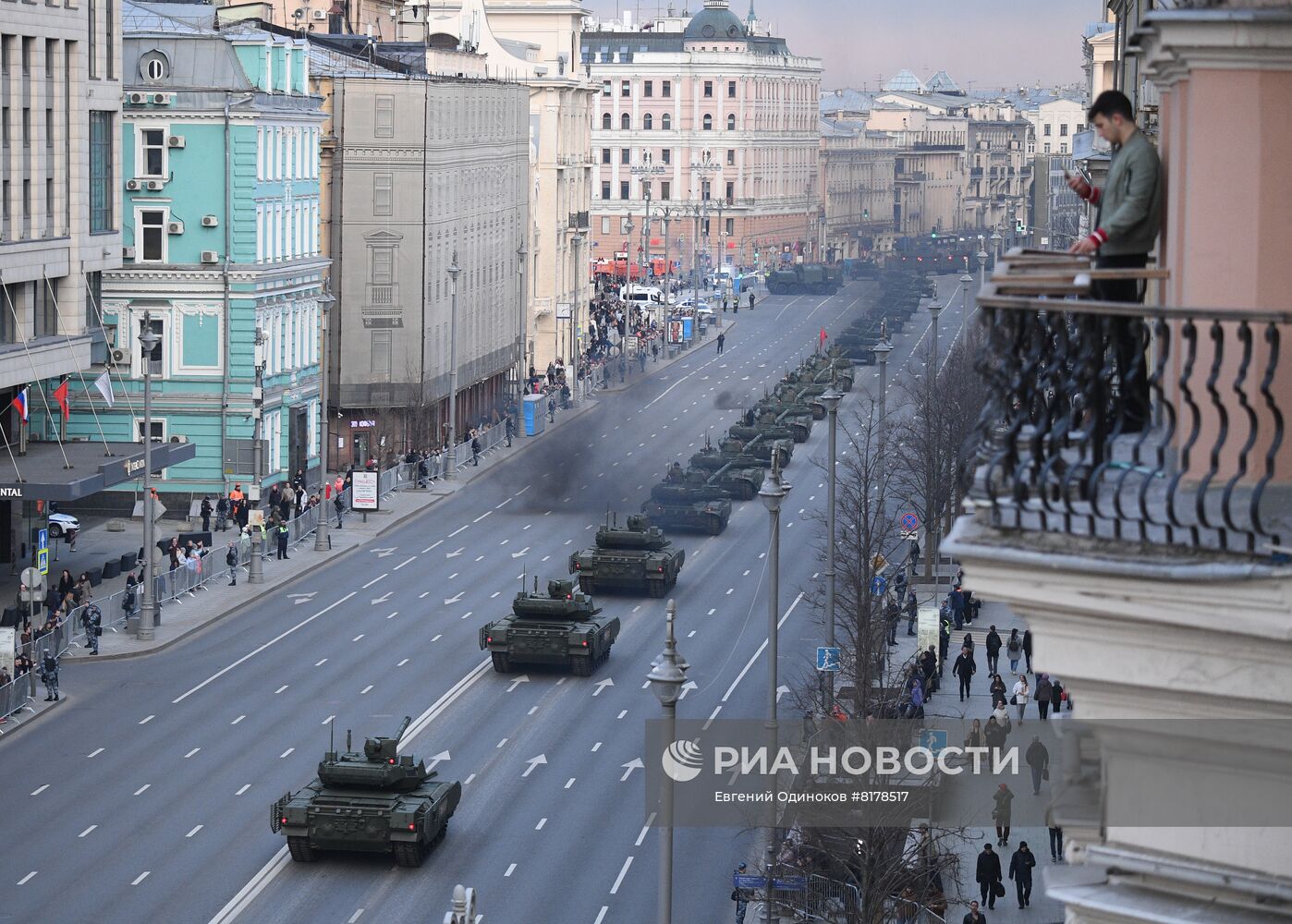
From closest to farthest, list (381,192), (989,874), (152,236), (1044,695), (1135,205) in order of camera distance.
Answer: (1135,205)
(989,874)
(1044,695)
(152,236)
(381,192)

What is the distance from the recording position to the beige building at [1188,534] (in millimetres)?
7449

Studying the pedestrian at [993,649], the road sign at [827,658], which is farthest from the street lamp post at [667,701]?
the pedestrian at [993,649]

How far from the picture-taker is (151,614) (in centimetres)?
5306

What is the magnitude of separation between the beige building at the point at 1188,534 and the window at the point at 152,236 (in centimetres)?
6496

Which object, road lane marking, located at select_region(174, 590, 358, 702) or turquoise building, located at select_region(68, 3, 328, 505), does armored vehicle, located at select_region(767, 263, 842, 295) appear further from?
road lane marking, located at select_region(174, 590, 358, 702)

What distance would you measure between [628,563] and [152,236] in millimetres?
20359

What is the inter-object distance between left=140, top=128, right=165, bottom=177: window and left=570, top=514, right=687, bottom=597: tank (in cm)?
1928

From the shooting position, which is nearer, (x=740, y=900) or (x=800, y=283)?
(x=740, y=900)

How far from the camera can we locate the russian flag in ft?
190

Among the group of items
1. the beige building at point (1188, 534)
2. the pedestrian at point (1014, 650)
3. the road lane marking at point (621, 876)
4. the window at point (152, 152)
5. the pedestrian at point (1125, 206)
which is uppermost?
the window at point (152, 152)

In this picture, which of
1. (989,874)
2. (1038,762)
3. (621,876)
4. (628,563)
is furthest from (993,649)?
(989,874)

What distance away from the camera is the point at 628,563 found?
5991cm

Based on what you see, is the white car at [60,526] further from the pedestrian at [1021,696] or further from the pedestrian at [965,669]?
the pedestrian at [1021,696]

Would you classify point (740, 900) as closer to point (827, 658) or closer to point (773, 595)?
point (773, 595)
